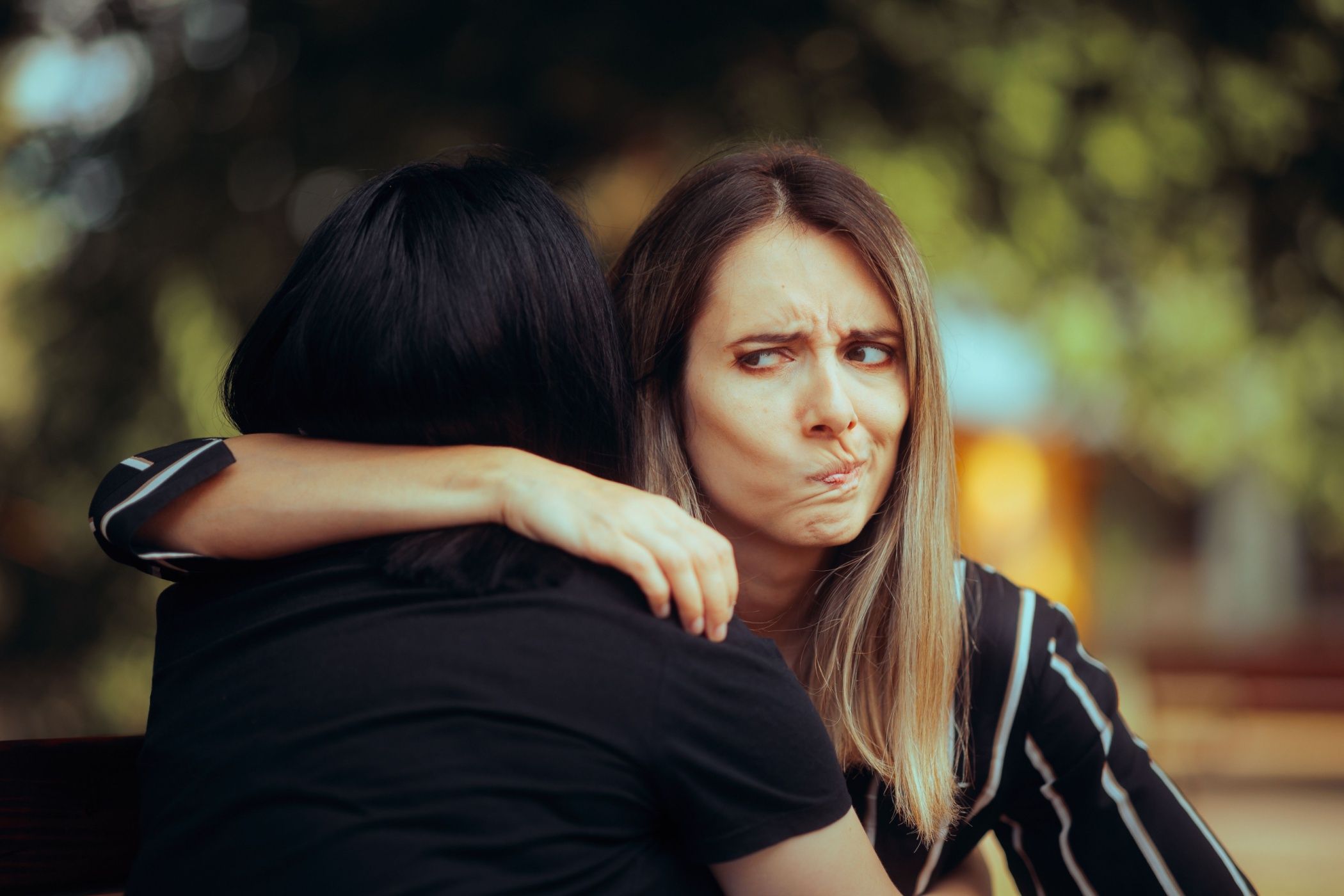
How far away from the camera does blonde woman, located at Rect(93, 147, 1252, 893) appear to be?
1848 mm

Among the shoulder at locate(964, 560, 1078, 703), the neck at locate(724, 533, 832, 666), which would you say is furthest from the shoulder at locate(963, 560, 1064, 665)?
the neck at locate(724, 533, 832, 666)

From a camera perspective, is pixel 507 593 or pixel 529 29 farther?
pixel 529 29

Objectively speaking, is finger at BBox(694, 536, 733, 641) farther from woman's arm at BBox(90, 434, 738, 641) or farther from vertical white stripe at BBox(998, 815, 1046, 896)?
vertical white stripe at BBox(998, 815, 1046, 896)

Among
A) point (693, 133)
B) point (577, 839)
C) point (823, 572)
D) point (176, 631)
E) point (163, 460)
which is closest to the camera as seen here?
point (577, 839)

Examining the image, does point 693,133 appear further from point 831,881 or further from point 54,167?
point 831,881

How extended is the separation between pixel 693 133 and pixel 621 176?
0.37m

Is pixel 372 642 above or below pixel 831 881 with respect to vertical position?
above

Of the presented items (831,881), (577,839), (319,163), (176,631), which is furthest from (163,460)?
(319,163)

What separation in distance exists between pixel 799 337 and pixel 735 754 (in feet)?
2.56

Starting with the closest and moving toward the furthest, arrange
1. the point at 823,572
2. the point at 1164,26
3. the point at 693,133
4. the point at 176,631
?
the point at 176,631 → the point at 823,572 → the point at 1164,26 → the point at 693,133

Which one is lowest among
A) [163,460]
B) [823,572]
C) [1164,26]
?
[823,572]

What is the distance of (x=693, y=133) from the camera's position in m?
4.10

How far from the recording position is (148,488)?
1502mm

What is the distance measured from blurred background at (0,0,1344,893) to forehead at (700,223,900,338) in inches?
79.3
